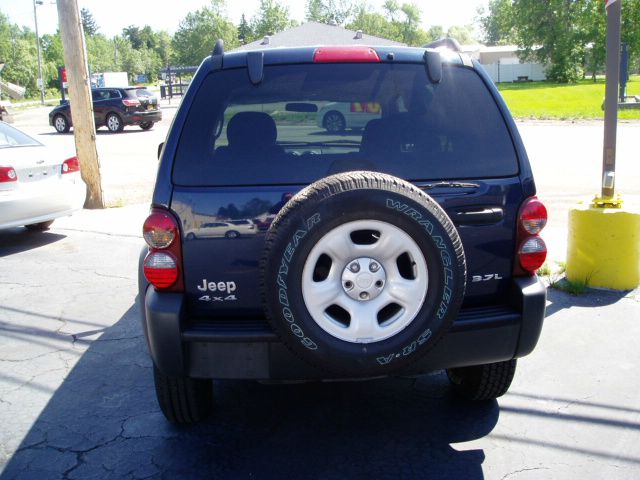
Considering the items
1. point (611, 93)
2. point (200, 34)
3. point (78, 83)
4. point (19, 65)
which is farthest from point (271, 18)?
point (611, 93)

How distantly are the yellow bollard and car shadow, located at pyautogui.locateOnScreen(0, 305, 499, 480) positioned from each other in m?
2.21

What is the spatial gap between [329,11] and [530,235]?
90195 mm

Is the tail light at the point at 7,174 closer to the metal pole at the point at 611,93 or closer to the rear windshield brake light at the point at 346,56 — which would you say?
the rear windshield brake light at the point at 346,56

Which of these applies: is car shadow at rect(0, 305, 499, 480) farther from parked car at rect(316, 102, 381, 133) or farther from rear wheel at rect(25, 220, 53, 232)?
rear wheel at rect(25, 220, 53, 232)

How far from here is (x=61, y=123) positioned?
2656 cm

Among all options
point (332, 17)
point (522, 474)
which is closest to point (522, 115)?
point (522, 474)

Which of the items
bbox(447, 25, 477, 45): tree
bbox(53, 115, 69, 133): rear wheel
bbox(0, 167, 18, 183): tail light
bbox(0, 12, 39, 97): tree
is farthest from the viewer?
bbox(447, 25, 477, 45): tree

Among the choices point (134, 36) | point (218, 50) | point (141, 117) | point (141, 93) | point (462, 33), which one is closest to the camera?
point (218, 50)

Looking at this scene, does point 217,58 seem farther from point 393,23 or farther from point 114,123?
point 393,23

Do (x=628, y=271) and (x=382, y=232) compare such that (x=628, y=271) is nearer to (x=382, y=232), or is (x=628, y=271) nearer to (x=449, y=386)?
(x=449, y=386)

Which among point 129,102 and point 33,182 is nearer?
point 33,182

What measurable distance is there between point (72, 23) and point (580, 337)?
309 inches

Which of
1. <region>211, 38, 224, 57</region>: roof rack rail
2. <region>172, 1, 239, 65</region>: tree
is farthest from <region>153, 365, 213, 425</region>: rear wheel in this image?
<region>172, 1, 239, 65</region>: tree

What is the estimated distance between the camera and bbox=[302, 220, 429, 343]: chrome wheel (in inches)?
107
